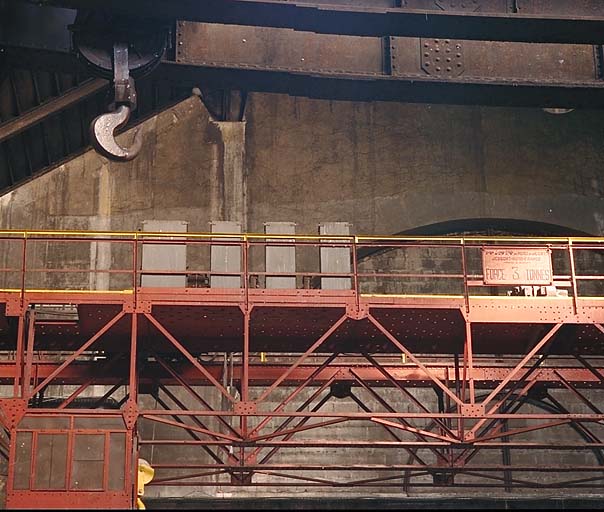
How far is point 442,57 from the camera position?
64.5 ft

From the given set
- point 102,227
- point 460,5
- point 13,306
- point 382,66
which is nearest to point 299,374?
point 13,306

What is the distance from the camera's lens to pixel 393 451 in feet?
97.8

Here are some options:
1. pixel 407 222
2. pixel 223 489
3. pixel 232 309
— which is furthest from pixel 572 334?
pixel 223 489

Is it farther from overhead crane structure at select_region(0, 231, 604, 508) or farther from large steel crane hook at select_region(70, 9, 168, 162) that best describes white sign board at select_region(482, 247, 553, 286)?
large steel crane hook at select_region(70, 9, 168, 162)

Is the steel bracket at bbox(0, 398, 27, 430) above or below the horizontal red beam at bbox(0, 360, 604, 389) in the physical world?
below

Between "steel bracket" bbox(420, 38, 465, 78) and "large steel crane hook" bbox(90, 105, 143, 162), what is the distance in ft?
18.3

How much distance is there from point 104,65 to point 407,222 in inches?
521

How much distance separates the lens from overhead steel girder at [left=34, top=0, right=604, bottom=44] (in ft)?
57.4

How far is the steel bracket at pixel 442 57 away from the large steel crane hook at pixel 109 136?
5581mm

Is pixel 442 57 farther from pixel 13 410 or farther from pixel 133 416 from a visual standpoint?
pixel 13 410

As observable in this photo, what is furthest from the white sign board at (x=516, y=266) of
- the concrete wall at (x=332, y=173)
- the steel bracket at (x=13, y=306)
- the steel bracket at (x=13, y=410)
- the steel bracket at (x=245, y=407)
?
the concrete wall at (x=332, y=173)

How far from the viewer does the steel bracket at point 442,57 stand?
19578mm

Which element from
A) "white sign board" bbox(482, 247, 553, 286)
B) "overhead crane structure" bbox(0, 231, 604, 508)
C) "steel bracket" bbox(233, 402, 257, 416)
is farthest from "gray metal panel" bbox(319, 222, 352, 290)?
"steel bracket" bbox(233, 402, 257, 416)

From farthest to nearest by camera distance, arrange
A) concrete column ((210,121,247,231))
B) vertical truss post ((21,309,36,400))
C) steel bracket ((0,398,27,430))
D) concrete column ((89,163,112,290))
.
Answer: concrete column ((210,121,247,231)), concrete column ((89,163,112,290)), vertical truss post ((21,309,36,400)), steel bracket ((0,398,27,430))
